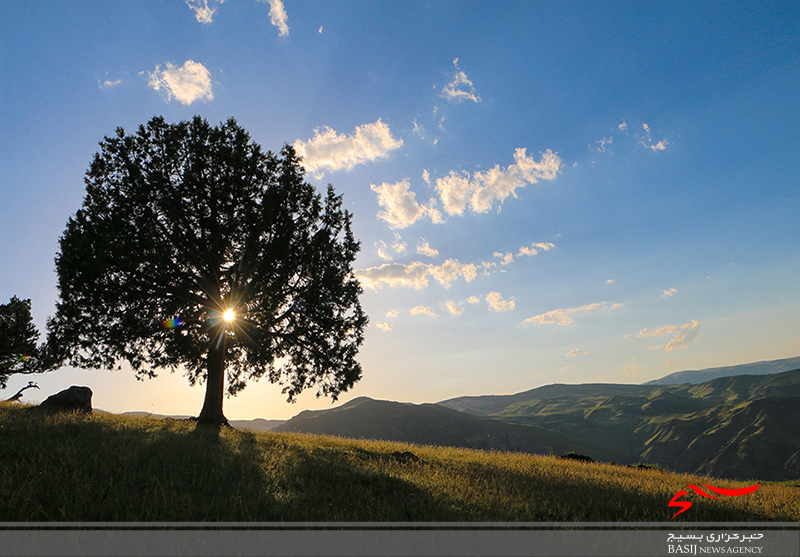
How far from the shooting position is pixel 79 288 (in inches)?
690

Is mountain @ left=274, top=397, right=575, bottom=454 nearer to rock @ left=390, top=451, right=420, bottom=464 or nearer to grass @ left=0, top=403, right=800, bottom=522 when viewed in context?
rock @ left=390, top=451, right=420, bottom=464

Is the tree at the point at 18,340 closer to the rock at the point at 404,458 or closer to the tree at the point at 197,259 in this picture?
the tree at the point at 197,259

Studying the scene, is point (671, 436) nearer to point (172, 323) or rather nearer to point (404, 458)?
point (404, 458)

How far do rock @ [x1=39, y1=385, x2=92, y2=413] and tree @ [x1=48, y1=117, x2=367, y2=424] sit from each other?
1495mm

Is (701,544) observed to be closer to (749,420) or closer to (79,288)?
(79,288)

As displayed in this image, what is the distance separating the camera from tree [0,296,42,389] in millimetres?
23545

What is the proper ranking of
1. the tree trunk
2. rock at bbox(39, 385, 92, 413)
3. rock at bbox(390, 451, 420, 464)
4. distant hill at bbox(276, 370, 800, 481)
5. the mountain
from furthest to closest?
the mountain, distant hill at bbox(276, 370, 800, 481), the tree trunk, rock at bbox(39, 385, 92, 413), rock at bbox(390, 451, 420, 464)

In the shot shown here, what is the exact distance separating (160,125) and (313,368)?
48.8ft

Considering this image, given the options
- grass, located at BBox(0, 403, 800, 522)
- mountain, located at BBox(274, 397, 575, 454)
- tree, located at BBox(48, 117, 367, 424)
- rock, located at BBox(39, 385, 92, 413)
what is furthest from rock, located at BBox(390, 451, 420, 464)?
mountain, located at BBox(274, 397, 575, 454)

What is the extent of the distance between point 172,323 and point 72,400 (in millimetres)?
5288

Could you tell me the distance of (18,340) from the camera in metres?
24.0

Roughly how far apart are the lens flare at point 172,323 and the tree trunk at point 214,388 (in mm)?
1895

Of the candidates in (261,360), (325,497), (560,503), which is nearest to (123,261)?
(261,360)

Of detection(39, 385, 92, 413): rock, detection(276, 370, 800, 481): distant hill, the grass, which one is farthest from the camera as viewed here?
detection(276, 370, 800, 481): distant hill
